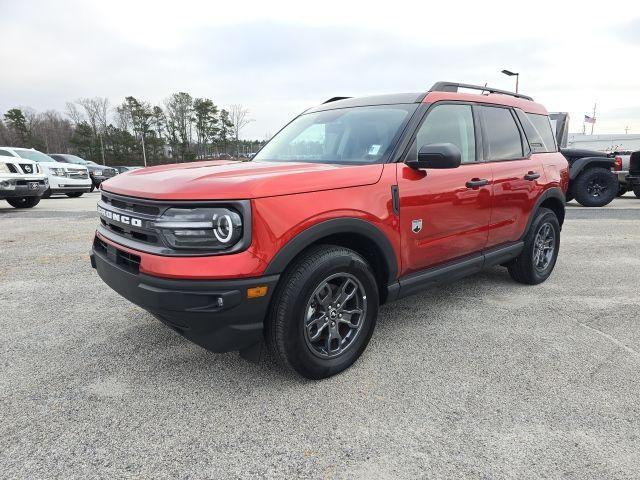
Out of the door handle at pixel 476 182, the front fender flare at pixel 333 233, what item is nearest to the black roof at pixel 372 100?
the door handle at pixel 476 182

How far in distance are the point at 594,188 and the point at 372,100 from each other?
10.3m

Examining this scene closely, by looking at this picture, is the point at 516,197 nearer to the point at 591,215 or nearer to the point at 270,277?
the point at 270,277

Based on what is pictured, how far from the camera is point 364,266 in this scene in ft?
8.75

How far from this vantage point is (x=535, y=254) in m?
4.42

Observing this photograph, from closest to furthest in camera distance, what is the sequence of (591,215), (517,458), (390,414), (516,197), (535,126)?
(517,458) → (390,414) → (516,197) → (535,126) → (591,215)

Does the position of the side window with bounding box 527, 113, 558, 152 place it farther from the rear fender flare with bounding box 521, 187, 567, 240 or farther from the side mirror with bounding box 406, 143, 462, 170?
the side mirror with bounding box 406, 143, 462, 170

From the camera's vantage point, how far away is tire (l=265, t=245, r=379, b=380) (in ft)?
7.70

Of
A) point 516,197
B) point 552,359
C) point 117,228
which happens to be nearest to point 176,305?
point 117,228

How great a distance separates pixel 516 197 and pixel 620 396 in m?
1.92

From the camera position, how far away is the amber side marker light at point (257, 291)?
218cm

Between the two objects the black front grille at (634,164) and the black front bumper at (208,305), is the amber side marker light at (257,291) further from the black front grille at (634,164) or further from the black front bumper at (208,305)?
the black front grille at (634,164)

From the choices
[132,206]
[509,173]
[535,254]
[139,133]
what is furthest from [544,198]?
[139,133]

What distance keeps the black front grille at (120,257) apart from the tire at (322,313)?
80 cm

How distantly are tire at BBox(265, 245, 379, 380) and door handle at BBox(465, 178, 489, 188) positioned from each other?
46.7 inches
